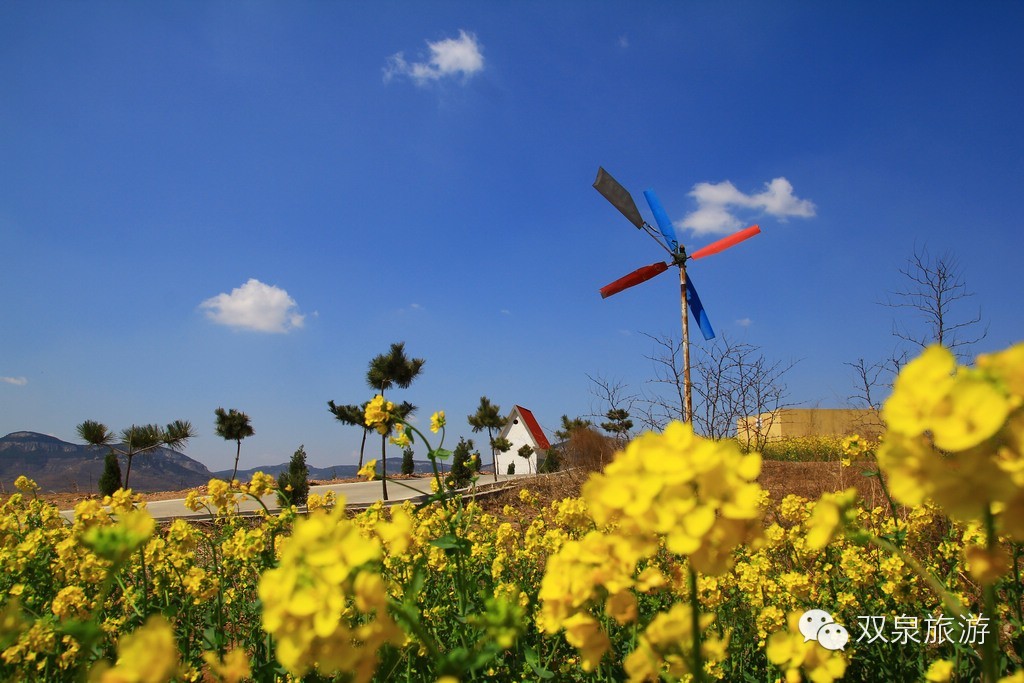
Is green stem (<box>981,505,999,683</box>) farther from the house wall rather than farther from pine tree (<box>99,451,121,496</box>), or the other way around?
the house wall

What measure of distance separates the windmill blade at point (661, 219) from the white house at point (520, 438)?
20694 millimetres

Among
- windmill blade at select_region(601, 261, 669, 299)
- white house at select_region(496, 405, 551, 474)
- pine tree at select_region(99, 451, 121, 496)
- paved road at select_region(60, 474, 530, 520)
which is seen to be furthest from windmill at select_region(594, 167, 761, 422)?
white house at select_region(496, 405, 551, 474)

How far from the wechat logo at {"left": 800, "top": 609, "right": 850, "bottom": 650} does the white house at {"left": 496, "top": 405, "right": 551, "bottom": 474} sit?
32.1 metres

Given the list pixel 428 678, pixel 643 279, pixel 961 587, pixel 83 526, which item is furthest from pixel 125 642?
pixel 643 279

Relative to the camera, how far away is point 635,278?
1487cm

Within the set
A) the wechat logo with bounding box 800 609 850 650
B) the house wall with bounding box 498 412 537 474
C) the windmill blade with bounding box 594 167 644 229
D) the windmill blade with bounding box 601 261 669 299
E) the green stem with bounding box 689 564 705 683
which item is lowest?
the wechat logo with bounding box 800 609 850 650

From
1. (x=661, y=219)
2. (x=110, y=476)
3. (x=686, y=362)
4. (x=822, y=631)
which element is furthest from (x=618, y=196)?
(x=110, y=476)

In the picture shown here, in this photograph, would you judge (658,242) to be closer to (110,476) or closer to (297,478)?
(297,478)

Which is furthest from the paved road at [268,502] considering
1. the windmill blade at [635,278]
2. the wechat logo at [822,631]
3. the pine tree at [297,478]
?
the wechat logo at [822,631]

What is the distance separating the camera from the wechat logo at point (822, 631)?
1470 millimetres

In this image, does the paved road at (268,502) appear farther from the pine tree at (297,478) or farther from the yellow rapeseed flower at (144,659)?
the yellow rapeseed flower at (144,659)

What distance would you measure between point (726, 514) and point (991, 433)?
0.34m

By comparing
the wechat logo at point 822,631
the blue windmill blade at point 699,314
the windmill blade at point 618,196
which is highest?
the windmill blade at point 618,196

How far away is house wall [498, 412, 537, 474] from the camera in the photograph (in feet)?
112
